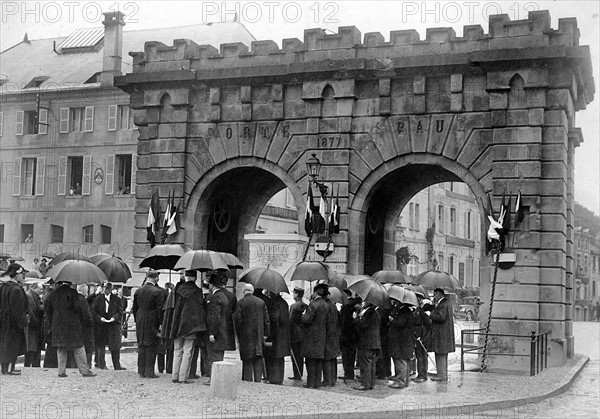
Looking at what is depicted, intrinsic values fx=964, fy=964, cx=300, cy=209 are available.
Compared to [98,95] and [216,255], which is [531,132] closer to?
[216,255]

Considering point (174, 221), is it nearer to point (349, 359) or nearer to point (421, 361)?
point (349, 359)

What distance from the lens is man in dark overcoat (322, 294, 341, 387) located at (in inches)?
664

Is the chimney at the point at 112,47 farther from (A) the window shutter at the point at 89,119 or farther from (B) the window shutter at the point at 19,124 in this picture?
(B) the window shutter at the point at 19,124

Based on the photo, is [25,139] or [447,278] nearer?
[447,278]

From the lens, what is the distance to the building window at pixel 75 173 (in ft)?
163

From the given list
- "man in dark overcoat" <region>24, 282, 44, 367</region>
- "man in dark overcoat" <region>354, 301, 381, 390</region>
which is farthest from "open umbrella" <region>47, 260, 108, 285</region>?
"man in dark overcoat" <region>354, 301, 381, 390</region>

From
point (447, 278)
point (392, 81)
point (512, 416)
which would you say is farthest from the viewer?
point (392, 81)

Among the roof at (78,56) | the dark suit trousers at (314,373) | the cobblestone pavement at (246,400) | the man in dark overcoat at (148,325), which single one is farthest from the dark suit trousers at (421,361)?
the roof at (78,56)

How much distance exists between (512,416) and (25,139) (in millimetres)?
39947

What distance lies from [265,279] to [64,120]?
36.1 meters

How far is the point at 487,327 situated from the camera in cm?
2206

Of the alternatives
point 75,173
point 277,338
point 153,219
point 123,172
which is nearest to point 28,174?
point 75,173

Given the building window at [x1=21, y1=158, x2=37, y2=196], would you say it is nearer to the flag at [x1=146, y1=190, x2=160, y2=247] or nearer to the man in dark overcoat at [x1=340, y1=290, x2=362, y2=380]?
the flag at [x1=146, y1=190, x2=160, y2=247]

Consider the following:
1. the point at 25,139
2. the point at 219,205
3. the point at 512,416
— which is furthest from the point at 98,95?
the point at 512,416
